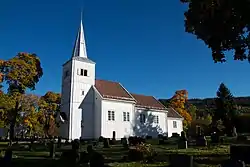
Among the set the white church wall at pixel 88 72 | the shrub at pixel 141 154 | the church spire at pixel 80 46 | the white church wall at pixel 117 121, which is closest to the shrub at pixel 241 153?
the shrub at pixel 141 154

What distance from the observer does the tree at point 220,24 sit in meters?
14.1

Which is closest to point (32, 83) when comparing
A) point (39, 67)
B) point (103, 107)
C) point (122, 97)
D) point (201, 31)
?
point (39, 67)

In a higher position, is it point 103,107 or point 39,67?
point 39,67

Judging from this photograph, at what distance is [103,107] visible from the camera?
163 ft

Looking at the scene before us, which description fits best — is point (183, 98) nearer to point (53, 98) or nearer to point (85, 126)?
point (85, 126)

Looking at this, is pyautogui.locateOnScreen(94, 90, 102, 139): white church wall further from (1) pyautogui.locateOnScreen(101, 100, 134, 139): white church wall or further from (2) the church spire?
(2) the church spire

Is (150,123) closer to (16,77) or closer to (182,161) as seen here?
(16,77)

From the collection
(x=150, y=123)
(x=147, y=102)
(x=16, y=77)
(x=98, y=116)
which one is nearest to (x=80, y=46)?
(x=98, y=116)

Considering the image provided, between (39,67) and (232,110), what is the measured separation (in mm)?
36297

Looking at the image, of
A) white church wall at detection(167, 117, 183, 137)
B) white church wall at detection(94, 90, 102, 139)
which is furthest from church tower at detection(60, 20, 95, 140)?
white church wall at detection(167, 117, 183, 137)

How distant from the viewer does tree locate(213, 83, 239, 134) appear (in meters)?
51.8

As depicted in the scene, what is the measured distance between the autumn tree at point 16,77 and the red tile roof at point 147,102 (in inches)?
989

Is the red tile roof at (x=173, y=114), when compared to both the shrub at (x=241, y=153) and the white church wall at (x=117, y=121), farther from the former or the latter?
the shrub at (x=241, y=153)

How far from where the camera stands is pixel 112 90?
5409 centimetres
